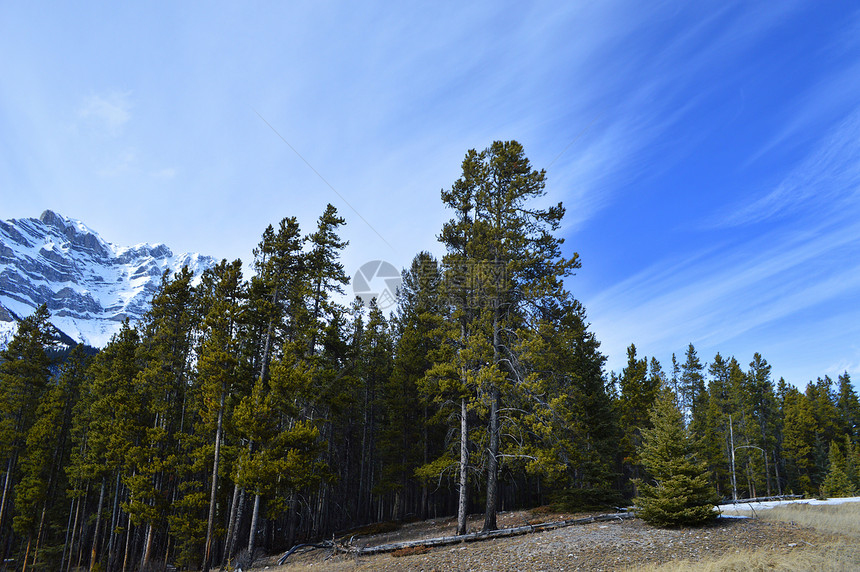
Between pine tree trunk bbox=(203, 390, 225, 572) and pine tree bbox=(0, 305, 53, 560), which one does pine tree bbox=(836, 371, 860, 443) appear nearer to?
pine tree trunk bbox=(203, 390, 225, 572)

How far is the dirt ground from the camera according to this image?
11.5 metres

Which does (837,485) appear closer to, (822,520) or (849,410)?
(849,410)

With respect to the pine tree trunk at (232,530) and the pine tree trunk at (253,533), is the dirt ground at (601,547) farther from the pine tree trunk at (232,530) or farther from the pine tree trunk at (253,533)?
the pine tree trunk at (232,530)

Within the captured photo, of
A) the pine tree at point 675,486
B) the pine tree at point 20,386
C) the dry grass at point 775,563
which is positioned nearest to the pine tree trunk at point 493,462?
the pine tree at point 675,486

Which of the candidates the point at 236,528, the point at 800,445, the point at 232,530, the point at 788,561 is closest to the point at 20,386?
the point at 232,530

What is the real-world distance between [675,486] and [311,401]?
17.4 metres

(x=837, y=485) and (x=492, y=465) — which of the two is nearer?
(x=492, y=465)

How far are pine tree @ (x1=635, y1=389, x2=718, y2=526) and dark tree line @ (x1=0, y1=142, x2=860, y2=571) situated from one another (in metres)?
0.66

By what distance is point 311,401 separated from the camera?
23.4m

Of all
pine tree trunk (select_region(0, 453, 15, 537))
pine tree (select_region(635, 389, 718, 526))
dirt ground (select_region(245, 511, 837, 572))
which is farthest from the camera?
pine tree trunk (select_region(0, 453, 15, 537))

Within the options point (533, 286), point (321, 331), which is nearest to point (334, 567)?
point (321, 331)

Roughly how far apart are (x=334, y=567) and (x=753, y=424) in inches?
2241

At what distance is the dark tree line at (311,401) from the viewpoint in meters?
19.4

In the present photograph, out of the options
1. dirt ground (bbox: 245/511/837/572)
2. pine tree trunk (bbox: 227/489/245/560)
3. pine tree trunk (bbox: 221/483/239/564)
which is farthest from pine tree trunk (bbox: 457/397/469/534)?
pine tree trunk (bbox: 221/483/239/564)
